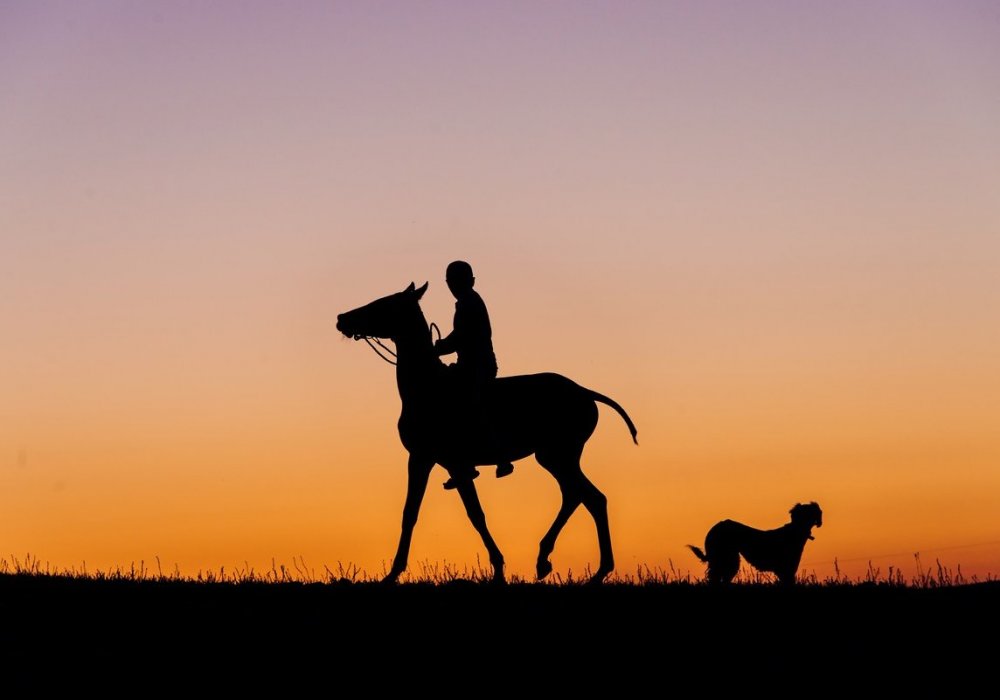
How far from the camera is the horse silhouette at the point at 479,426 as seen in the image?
15078mm

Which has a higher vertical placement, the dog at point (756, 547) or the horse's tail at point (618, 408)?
the horse's tail at point (618, 408)

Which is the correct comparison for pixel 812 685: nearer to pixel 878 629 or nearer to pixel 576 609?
pixel 878 629

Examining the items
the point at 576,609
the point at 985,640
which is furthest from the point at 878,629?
the point at 576,609

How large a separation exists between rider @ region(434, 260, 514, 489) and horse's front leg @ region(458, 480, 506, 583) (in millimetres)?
254

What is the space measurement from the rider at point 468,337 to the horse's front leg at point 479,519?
0.83 feet

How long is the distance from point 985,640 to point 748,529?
7.93 metres

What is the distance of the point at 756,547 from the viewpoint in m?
19.2

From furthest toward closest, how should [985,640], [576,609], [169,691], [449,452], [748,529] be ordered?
[748,529] < [449,452] < [576,609] < [985,640] < [169,691]

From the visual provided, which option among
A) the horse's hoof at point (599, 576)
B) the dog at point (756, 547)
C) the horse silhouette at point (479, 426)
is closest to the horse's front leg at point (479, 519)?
the horse silhouette at point (479, 426)

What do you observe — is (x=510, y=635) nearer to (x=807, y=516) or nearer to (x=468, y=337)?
(x=468, y=337)

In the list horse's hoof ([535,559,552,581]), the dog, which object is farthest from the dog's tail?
horse's hoof ([535,559,552,581])

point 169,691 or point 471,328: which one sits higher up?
point 471,328

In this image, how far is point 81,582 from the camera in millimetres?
14258

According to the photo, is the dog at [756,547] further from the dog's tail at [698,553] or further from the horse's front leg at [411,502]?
the horse's front leg at [411,502]
